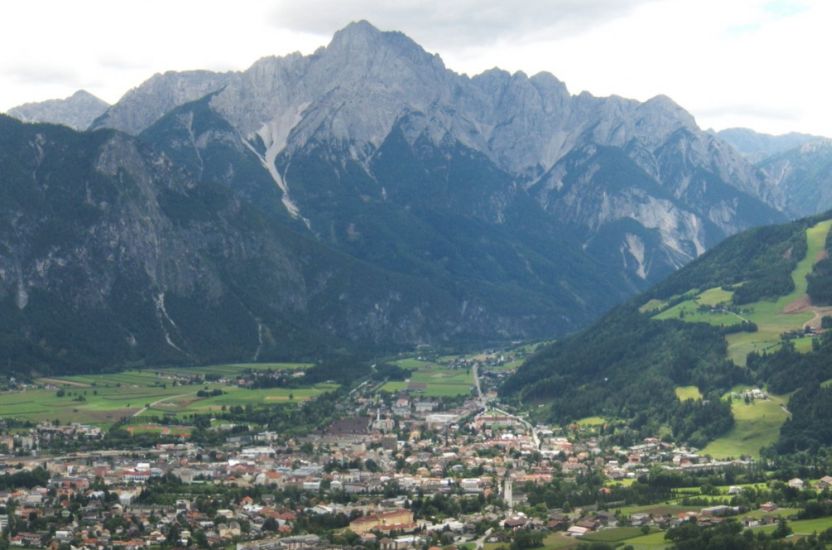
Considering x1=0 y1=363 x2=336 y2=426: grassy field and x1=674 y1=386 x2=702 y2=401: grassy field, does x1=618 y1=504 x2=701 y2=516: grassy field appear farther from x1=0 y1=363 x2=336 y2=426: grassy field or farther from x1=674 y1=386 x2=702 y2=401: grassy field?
x1=0 y1=363 x2=336 y2=426: grassy field

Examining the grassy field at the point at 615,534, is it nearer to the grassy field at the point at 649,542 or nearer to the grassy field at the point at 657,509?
the grassy field at the point at 649,542

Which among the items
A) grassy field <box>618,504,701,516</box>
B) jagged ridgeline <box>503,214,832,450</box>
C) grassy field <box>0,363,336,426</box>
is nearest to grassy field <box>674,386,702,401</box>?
jagged ridgeline <box>503,214,832,450</box>

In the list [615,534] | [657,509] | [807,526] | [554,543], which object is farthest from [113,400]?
[807,526]

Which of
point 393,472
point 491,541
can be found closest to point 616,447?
point 393,472

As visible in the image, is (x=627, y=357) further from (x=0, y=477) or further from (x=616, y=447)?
(x=0, y=477)

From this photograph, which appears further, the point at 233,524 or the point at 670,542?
the point at 233,524
